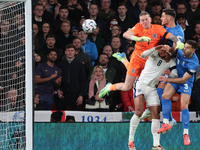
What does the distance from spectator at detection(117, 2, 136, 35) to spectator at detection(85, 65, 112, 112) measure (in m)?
1.93

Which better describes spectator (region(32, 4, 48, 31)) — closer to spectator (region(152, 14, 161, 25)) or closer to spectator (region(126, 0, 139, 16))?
spectator (region(126, 0, 139, 16))

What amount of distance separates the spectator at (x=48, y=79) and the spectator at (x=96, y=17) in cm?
172

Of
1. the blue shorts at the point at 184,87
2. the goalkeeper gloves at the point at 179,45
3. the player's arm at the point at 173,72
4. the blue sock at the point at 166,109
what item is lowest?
the blue sock at the point at 166,109

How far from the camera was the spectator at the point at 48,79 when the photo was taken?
349 inches

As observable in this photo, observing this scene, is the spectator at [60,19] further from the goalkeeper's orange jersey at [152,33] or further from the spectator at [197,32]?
the goalkeeper's orange jersey at [152,33]

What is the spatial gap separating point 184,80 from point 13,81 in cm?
314

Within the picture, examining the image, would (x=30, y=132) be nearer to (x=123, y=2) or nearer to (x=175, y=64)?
(x=175, y=64)

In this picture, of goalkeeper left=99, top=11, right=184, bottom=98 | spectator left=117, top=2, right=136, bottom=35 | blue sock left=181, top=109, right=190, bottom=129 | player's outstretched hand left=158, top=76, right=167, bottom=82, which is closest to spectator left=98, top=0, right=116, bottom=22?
spectator left=117, top=2, right=136, bottom=35

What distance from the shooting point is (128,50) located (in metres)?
9.37

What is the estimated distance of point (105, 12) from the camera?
10.4 m

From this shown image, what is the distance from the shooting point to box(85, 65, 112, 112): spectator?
8.82m

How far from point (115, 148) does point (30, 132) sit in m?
1.77

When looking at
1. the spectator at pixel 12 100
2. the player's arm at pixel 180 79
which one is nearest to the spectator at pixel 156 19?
the player's arm at pixel 180 79

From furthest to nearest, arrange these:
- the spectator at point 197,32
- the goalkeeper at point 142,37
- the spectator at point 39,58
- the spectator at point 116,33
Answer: the spectator at point 197,32, the spectator at point 116,33, the spectator at point 39,58, the goalkeeper at point 142,37
